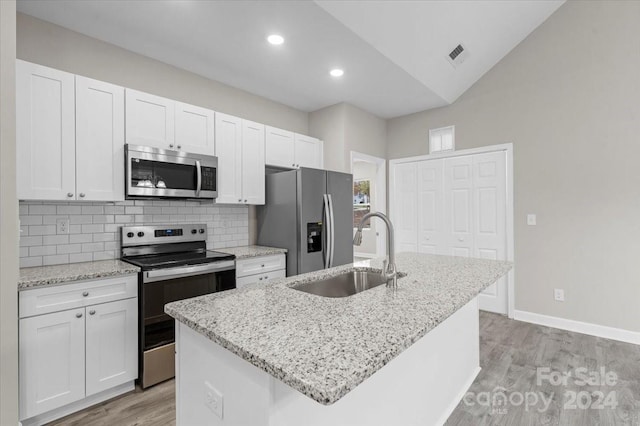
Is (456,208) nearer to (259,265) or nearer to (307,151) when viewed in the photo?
(307,151)

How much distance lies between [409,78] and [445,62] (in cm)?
45

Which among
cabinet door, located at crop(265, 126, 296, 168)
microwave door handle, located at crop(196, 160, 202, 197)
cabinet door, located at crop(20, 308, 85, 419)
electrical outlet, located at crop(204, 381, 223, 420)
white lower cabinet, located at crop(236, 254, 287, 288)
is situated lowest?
cabinet door, located at crop(20, 308, 85, 419)

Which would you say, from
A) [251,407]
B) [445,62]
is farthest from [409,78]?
[251,407]

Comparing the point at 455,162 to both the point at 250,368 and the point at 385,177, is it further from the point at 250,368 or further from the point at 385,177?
the point at 250,368

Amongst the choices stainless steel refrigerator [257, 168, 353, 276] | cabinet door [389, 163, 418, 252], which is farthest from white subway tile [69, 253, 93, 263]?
cabinet door [389, 163, 418, 252]

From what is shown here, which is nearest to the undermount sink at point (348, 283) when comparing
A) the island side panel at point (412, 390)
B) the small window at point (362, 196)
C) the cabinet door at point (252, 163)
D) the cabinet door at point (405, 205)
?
the island side panel at point (412, 390)

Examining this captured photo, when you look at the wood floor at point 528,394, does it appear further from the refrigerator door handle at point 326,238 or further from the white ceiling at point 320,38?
the white ceiling at point 320,38

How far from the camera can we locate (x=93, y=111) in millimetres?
2301

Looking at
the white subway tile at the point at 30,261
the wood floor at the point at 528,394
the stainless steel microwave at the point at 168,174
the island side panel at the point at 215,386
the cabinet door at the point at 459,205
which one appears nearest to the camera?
the island side panel at the point at 215,386

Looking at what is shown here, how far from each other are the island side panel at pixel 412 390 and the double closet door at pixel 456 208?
1926mm

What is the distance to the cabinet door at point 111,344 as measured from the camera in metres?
2.07

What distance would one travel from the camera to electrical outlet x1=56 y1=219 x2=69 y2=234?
238cm

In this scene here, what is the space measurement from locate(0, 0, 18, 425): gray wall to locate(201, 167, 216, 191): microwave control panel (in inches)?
51.6

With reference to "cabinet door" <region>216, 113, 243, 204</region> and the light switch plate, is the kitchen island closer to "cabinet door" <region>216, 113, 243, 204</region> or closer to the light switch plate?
"cabinet door" <region>216, 113, 243, 204</region>
